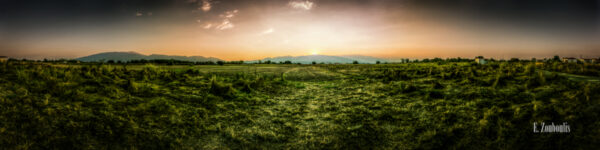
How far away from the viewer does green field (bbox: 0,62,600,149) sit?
3283mm

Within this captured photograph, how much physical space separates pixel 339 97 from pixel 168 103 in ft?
17.2

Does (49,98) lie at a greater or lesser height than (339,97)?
greater

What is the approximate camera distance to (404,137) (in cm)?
400

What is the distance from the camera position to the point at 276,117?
212 inches

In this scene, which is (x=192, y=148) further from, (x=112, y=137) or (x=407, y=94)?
(x=407, y=94)

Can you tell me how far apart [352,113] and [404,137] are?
1.61 meters

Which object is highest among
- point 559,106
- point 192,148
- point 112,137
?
point 559,106

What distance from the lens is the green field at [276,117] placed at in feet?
10.8

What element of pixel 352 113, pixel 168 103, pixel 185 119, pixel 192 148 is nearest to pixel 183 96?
pixel 168 103

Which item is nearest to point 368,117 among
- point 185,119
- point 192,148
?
point 192,148

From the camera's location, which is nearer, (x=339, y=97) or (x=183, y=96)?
(x=183, y=96)

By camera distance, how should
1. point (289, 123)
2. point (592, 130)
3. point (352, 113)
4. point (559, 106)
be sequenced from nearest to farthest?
point (592, 130), point (559, 106), point (289, 123), point (352, 113)

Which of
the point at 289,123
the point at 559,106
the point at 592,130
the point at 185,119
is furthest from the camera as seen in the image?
the point at 289,123

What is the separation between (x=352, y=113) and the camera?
5.46 m
